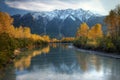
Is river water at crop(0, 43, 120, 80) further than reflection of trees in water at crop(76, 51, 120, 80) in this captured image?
No

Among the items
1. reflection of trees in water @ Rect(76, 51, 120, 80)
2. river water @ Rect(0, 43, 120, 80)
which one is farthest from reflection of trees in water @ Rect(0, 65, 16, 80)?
reflection of trees in water @ Rect(76, 51, 120, 80)

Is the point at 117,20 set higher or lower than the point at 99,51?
higher

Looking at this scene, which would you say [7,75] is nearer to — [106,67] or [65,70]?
[65,70]

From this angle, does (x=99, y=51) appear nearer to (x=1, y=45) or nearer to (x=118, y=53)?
(x=118, y=53)

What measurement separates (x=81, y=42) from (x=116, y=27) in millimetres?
24531

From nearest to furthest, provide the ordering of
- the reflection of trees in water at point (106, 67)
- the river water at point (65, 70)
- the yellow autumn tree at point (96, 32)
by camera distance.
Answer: the river water at point (65, 70) → the reflection of trees in water at point (106, 67) → the yellow autumn tree at point (96, 32)

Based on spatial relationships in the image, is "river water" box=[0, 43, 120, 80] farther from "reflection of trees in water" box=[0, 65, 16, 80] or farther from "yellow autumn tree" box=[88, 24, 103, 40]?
"yellow autumn tree" box=[88, 24, 103, 40]

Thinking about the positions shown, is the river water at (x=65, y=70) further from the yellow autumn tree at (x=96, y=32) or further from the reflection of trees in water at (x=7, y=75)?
the yellow autumn tree at (x=96, y=32)

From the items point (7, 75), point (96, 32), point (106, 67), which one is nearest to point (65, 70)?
point (106, 67)

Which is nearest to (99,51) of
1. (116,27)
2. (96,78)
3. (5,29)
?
(116,27)

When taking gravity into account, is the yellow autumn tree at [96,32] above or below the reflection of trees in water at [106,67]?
above

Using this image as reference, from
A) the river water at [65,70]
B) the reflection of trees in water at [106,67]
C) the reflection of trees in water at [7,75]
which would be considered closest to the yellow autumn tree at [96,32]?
the river water at [65,70]

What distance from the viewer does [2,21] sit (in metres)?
65.2

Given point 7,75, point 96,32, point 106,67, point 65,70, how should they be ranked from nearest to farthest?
point 7,75
point 65,70
point 106,67
point 96,32
